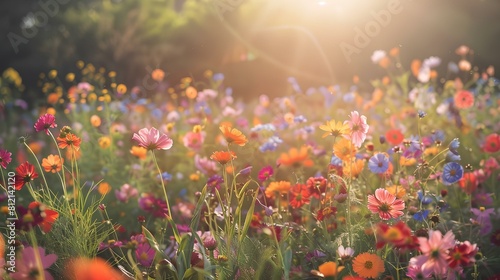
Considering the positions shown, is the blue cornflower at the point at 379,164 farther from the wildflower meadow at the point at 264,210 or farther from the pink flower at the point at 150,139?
the pink flower at the point at 150,139

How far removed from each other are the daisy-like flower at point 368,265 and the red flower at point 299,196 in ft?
1.45

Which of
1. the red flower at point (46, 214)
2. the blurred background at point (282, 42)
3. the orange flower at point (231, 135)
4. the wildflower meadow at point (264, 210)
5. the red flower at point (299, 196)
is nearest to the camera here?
the red flower at point (46, 214)

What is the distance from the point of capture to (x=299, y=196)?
7.18 ft

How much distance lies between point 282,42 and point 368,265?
301 inches

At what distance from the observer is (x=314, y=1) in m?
9.17

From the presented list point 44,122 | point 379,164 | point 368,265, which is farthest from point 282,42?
point 368,265

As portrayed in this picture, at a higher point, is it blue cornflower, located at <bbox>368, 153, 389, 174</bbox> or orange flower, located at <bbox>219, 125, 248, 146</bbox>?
orange flower, located at <bbox>219, 125, 248, 146</bbox>

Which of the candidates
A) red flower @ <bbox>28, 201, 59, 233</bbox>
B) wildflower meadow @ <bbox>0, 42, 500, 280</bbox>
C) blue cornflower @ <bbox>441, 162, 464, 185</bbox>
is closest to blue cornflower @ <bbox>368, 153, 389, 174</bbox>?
wildflower meadow @ <bbox>0, 42, 500, 280</bbox>

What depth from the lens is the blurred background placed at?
904cm

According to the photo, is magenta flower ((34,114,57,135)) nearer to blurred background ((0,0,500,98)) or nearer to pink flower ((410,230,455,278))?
pink flower ((410,230,455,278))

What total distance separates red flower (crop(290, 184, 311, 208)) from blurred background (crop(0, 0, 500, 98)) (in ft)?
21.9

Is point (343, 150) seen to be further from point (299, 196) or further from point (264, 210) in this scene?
point (264, 210)

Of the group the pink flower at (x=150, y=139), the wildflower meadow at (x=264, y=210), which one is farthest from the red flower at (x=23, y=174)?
the pink flower at (x=150, y=139)

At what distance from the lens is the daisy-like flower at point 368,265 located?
175cm
